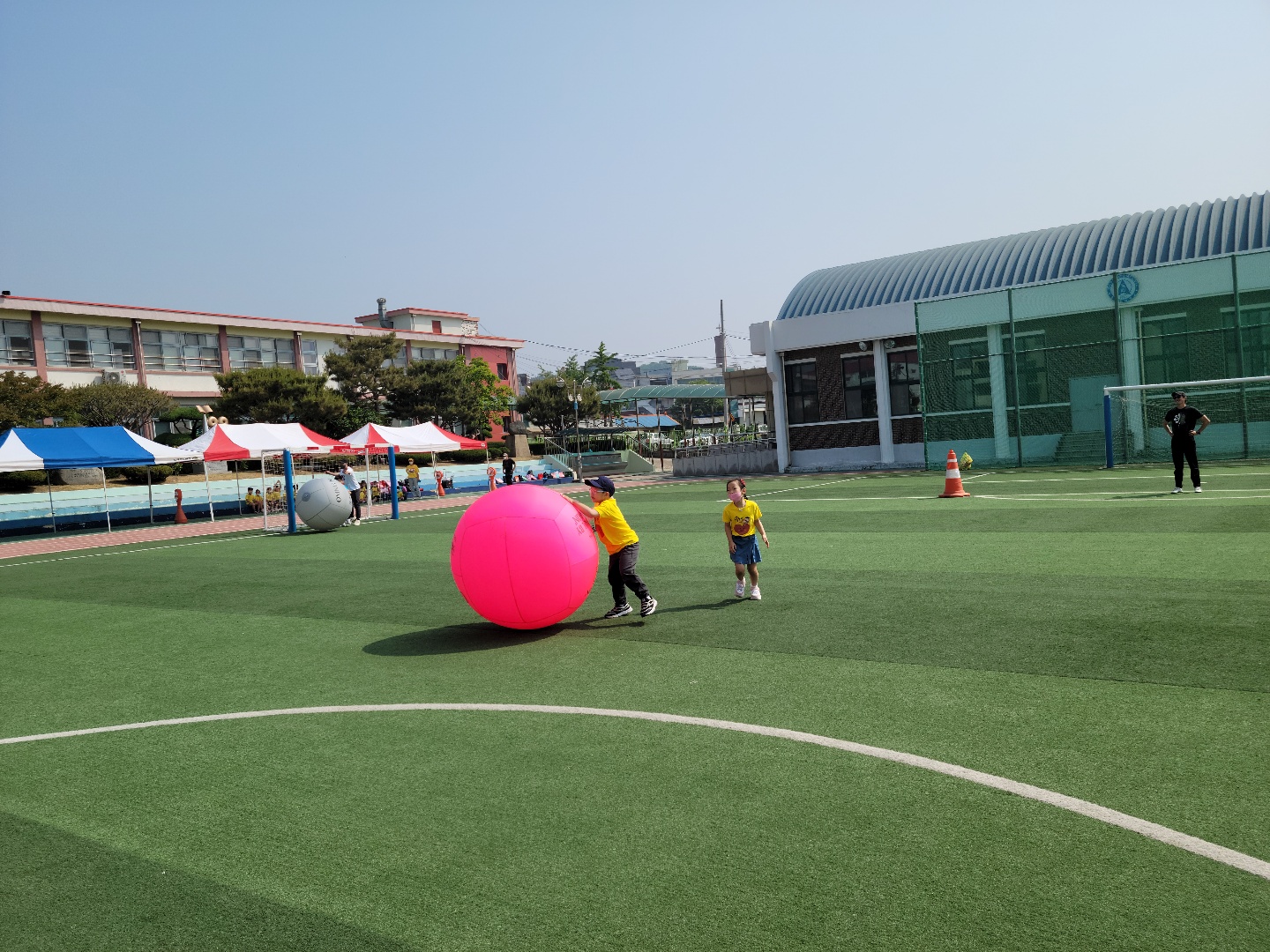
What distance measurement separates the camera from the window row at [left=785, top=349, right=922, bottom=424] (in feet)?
113

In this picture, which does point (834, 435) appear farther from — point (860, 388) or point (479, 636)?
point (479, 636)

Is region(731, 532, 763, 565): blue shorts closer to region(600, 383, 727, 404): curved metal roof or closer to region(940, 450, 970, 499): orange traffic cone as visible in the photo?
Result: region(940, 450, 970, 499): orange traffic cone

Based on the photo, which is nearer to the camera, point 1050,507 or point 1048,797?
point 1048,797

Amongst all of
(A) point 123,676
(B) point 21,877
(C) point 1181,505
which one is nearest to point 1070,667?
(B) point 21,877

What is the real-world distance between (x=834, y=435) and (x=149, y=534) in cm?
2331

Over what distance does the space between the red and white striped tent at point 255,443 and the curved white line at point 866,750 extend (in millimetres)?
22908

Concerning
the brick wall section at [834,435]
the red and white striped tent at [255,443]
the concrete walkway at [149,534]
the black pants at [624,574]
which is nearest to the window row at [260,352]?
the red and white striped tent at [255,443]

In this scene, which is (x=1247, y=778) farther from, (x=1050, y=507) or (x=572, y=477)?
(x=572, y=477)

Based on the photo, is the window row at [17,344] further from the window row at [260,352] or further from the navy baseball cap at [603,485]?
the navy baseball cap at [603,485]

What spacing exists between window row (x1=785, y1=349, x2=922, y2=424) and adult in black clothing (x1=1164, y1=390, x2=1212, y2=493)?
52.4 feet

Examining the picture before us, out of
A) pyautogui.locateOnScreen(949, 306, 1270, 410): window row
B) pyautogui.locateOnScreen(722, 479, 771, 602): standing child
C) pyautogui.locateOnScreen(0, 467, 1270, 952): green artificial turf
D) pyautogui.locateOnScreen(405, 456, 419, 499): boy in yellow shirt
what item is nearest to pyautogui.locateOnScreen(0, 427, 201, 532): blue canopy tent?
pyautogui.locateOnScreen(405, 456, 419, 499): boy in yellow shirt

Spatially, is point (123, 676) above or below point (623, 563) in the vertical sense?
below

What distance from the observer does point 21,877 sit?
440 cm

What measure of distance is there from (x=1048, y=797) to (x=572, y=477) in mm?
43166
